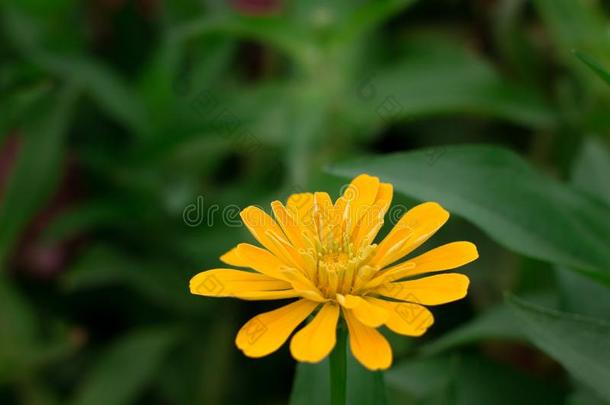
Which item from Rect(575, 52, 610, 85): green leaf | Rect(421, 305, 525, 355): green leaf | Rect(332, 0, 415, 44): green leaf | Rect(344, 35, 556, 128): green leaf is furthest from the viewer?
Rect(344, 35, 556, 128): green leaf

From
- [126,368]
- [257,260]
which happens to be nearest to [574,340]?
[257,260]

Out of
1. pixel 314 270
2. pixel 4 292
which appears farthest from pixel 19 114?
pixel 314 270

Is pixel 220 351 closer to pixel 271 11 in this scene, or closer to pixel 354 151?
pixel 354 151

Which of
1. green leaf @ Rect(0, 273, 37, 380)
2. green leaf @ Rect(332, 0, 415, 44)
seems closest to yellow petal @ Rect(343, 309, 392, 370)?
green leaf @ Rect(332, 0, 415, 44)

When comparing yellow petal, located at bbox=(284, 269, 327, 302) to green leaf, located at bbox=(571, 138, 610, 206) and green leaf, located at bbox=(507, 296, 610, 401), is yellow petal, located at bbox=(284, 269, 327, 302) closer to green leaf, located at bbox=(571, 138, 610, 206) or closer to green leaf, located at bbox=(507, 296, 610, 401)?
green leaf, located at bbox=(507, 296, 610, 401)

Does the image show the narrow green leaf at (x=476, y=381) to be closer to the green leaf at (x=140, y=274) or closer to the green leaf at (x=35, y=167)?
the green leaf at (x=140, y=274)

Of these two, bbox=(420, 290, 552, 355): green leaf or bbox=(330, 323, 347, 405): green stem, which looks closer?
bbox=(330, 323, 347, 405): green stem

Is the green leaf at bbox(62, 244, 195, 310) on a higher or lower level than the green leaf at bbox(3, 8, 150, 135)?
lower

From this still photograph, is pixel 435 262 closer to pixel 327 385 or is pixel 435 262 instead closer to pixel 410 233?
pixel 410 233
